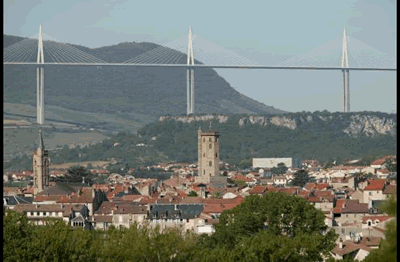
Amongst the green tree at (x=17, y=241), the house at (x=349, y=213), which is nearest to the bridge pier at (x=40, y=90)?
the house at (x=349, y=213)

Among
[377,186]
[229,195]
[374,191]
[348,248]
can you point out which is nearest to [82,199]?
[229,195]

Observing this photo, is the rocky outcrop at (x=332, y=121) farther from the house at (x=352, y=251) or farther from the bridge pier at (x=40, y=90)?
the house at (x=352, y=251)

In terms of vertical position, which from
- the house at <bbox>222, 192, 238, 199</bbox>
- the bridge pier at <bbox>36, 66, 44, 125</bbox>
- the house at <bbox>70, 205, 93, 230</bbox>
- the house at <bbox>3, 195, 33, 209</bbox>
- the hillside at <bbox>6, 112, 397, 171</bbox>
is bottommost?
the house at <bbox>70, 205, 93, 230</bbox>

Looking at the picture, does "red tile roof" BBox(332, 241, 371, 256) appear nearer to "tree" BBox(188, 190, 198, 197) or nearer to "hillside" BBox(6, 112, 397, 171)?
"tree" BBox(188, 190, 198, 197)

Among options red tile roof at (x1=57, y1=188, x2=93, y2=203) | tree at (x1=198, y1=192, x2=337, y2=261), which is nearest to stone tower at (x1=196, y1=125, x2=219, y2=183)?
A: red tile roof at (x1=57, y1=188, x2=93, y2=203)

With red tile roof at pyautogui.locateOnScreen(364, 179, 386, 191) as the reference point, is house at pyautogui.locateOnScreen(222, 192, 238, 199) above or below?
below

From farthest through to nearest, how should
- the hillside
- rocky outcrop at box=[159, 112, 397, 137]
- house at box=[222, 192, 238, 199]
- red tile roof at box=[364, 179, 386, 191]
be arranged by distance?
1. rocky outcrop at box=[159, 112, 397, 137]
2. the hillside
3. house at box=[222, 192, 238, 199]
4. red tile roof at box=[364, 179, 386, 191]

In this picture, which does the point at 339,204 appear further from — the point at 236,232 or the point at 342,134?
the point at 342,134

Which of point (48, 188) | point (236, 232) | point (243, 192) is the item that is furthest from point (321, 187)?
point (236, 232)
